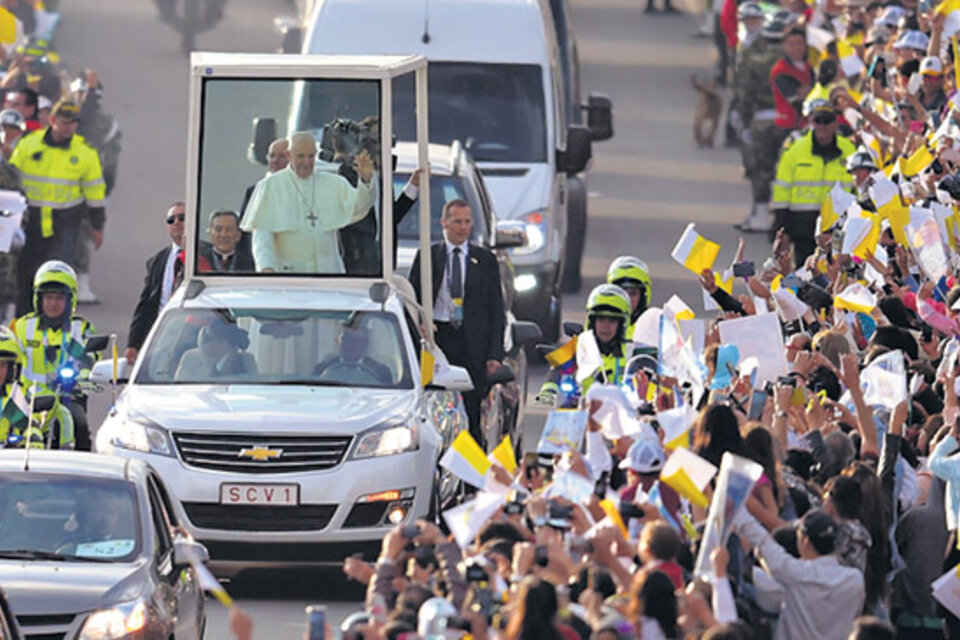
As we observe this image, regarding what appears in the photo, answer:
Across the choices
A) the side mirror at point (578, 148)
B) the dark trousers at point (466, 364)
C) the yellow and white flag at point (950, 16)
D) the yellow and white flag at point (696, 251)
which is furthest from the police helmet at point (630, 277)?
the side mirror at point (578, 148)

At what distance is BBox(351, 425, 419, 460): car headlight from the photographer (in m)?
15.3

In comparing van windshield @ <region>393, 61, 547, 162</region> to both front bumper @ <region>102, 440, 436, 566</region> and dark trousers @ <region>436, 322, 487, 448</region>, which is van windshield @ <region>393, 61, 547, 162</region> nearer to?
dark trousers @ <region>436, 322, 487, 448</region>

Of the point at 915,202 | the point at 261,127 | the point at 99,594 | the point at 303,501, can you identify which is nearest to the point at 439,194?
the point at 261,127

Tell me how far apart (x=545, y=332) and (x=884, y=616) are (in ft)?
39.9

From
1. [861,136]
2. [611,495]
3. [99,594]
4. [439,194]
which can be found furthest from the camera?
[861,136]

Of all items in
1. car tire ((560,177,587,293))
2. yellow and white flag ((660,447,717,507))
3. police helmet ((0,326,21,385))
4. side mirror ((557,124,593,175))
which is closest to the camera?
yellow and white flag ((660,447,717,507))

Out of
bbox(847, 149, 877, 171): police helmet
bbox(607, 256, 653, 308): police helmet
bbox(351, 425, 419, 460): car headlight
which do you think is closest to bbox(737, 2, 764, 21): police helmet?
bbox(847, 149, 877, 171): police helmet

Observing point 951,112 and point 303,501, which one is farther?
point 951,112

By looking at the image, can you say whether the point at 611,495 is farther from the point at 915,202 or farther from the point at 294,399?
the point at 915,202

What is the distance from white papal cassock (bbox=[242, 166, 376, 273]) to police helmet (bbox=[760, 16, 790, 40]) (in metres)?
12.4

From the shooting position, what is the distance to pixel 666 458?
11.5 m

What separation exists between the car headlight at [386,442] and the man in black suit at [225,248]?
2234 mm

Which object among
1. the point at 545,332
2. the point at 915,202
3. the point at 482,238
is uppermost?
the point at 915,202

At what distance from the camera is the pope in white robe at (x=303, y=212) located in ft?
56.6
